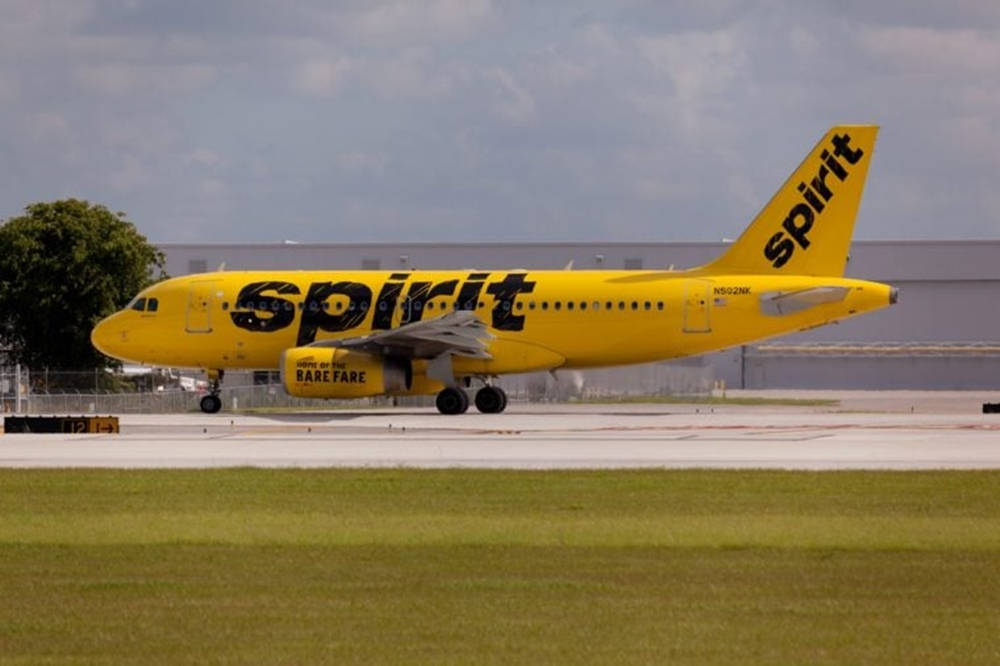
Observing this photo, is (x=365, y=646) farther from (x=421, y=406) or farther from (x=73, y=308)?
(x=73, y=308)

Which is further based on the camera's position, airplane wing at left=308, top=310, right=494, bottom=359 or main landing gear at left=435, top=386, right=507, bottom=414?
main landing gear at left=435, top=386, right=507, bottom=414

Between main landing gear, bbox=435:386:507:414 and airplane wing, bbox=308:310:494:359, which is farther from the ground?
airplane wing, bbox=308:310:494:359

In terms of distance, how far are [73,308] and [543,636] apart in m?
55.2

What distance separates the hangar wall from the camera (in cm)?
8800

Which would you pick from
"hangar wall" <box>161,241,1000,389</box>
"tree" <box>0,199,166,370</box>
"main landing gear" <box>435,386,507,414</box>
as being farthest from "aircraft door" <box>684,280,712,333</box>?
"hangar wall" <box>161,241,1000,389</box>

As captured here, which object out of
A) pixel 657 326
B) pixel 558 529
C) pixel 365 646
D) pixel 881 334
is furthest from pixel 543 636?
pixel 881 334

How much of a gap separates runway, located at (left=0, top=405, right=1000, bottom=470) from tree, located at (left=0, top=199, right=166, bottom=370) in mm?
21329

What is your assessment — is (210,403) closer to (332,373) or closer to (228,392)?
(332,373)

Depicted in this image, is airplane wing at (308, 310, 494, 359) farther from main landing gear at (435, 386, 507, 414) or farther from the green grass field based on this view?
the green grass field

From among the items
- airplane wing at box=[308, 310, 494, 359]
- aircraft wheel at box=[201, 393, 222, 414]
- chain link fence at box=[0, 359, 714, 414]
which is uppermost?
airplane wing at box=[308, 310, 494, 359]

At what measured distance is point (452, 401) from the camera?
4712 cm

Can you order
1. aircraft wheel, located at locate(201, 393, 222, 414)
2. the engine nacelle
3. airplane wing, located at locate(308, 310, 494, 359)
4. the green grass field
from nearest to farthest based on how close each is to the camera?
the green grass field, the engine nacelle, airplane wing, located at locate(308, 310, 494, 359), aircraft wheel, located at locate(201, 393, 222, 414)

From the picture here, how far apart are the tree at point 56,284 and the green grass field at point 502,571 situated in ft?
138

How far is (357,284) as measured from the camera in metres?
49.2
